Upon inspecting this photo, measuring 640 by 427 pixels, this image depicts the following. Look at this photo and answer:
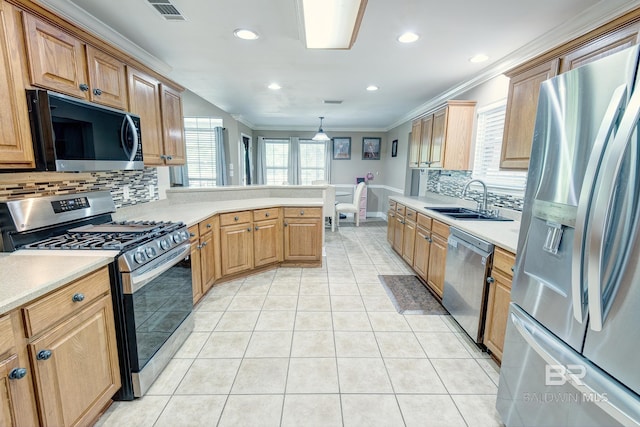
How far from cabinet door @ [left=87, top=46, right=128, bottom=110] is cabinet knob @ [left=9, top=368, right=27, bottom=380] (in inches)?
61.8

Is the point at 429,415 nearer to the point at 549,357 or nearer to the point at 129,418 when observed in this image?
the point at 549,357

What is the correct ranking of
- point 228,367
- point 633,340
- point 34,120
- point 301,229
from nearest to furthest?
point 633,340
point 34,120
point 228,367
point 301,229

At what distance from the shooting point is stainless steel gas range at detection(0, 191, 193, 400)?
4.99 feet

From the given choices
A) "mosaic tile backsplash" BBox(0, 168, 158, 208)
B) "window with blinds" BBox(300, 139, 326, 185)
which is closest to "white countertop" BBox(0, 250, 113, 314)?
"mosaic tile backsplash" BBox(0, 168, 158, 208)

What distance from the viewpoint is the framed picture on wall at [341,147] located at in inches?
303

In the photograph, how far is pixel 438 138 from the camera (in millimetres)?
3586

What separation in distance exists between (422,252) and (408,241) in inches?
18.0

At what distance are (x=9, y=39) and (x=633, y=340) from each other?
108 inches

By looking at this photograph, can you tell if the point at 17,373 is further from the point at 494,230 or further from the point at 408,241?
the point at 408,241

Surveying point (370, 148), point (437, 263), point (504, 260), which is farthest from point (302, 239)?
point (370, 148)

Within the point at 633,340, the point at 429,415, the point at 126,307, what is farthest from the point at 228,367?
the point at 633,340

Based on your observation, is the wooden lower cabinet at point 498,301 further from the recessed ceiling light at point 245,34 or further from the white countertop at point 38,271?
the recessed ceiling light at point 245,34

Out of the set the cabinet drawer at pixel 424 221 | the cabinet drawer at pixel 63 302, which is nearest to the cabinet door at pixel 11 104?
the cabinet drawer at pixel 63 302

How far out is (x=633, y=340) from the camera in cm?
90
